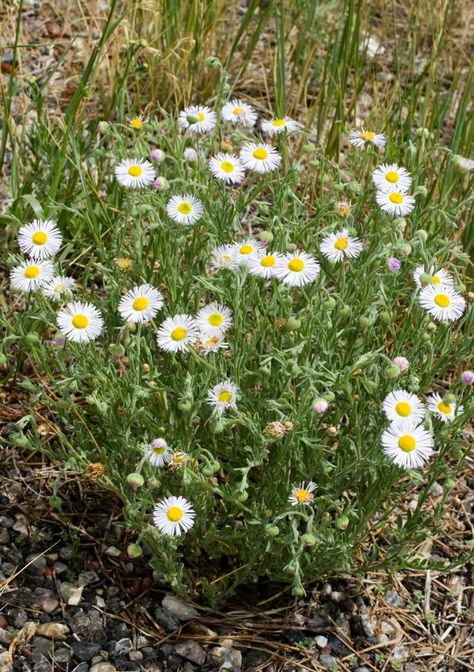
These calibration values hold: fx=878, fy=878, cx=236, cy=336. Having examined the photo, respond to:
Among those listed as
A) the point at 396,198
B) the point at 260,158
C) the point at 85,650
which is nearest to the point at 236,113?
the point at 260,158

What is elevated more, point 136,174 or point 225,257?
point 136,174

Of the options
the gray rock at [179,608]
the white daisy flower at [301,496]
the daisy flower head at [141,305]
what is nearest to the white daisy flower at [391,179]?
the daisy flower head at [141,305]

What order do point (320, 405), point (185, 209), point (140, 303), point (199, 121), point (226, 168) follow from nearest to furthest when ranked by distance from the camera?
1. point (320, 405)
2. point (140, 303)
3. point (185, 209)
4. point (226, 168)
5. point (199, 121)

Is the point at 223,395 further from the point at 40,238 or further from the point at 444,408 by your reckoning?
the point at 40,238

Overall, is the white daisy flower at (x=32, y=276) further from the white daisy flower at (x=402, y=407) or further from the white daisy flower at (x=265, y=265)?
the white daisy flower at (x=402, y=407)

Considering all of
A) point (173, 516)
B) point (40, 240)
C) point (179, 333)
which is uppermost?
point (40, 240)

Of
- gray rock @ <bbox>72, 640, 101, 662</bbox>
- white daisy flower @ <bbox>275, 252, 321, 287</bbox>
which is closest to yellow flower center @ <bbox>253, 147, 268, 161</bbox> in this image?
white daisy flower @ <bbox>275, 252, 321, 287</bbox>

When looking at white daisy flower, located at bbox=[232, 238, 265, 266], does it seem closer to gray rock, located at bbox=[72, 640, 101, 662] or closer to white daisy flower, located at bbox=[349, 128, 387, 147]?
white daisy flower, located at bbox=[349, 128, 387, 147]

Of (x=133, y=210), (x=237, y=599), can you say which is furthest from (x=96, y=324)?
(x=237, y=599)
